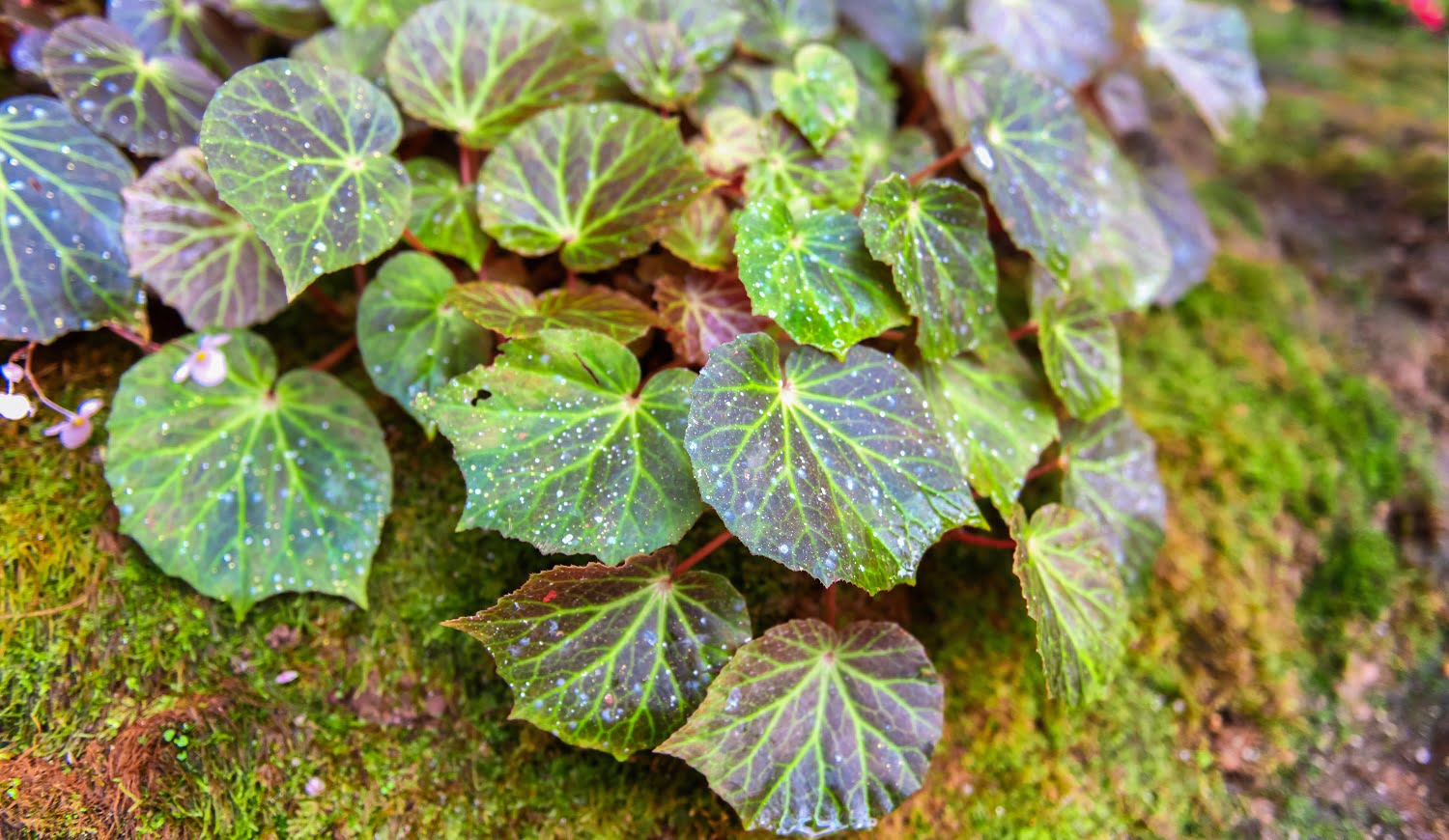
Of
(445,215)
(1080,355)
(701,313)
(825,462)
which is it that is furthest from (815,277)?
(445,215)

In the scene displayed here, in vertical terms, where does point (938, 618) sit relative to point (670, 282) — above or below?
below

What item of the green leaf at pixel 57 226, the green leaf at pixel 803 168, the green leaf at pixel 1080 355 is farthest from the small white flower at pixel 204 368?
the green leaf at pixel 1080 355

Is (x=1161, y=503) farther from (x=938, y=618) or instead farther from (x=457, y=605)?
(x=457, y=605)

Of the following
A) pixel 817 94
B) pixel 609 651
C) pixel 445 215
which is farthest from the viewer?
pixel 817 94

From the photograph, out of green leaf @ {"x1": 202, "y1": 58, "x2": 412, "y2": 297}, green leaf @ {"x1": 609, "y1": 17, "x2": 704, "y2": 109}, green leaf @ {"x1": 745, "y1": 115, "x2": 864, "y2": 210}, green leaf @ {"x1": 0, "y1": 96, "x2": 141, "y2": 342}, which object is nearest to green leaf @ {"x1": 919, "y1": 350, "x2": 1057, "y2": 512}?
green leaf @ {"x1": 745, "y1": 115, "x2": 864, "y2": 210}

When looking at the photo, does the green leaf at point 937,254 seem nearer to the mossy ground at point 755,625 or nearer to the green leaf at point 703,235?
the green leaf at point 703,235

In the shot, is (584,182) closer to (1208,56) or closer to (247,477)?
(247,477)

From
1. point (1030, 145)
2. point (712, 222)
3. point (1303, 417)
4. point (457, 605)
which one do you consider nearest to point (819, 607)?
point (457, 605)
